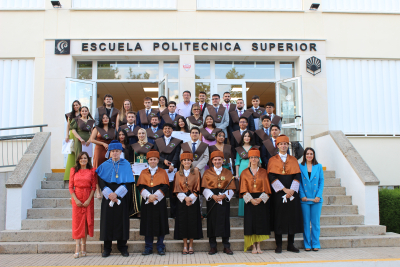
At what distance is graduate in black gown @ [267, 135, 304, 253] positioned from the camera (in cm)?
630

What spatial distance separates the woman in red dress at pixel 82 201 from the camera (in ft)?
20.0

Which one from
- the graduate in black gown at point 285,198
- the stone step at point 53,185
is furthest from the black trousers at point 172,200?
the stone step at point 53,185

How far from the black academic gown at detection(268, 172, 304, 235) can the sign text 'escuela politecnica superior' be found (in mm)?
6442

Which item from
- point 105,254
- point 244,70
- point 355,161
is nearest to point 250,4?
point 244,70

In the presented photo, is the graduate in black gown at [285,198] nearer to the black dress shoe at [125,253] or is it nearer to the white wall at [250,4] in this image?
the black dress shoe at [125,253]

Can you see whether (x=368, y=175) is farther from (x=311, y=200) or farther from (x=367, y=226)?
(x=311, y=200)

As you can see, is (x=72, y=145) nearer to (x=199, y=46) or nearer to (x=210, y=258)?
(x=210, y=258)

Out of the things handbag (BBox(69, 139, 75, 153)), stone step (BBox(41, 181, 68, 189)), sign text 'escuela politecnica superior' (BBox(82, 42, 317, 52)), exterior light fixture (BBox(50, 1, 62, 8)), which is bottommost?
stone step (BBox(41, 181, 68, 189))

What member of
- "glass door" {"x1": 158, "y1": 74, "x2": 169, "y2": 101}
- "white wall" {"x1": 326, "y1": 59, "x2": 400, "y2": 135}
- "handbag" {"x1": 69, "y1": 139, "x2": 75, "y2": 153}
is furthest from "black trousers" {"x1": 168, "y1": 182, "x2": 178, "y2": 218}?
"white wall" {"x1": 326, "y1": 59, "x2": 400, "y2": 135}

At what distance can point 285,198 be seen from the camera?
6320 millimetres

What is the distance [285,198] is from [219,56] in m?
6.77

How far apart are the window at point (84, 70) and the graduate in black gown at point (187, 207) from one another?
7.11 m

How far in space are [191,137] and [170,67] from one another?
18.0 ft

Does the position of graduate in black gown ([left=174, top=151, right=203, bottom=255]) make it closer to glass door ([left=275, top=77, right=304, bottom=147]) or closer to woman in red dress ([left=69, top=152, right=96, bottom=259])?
woman in red dress ([left=69, top=152, right=96, bottom=259])
